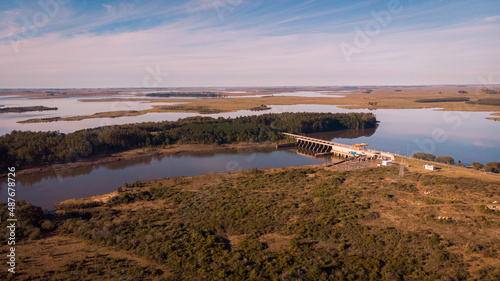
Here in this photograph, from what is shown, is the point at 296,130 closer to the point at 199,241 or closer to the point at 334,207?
the point at 334,207

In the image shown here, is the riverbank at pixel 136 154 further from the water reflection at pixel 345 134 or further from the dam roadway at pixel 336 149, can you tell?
the water reflection at pixel 345 134

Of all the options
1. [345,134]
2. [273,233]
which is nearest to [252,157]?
[273,233]

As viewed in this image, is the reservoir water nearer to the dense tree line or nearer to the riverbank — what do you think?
the riverbank

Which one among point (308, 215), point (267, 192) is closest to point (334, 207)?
point (308, 215)

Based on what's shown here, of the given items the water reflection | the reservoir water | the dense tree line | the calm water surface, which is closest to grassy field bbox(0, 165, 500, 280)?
the dense tree line

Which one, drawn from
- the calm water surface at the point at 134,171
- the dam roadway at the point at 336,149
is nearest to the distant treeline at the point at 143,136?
the calm water surface at the point at 134,171

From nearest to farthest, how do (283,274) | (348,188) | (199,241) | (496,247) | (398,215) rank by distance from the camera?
(283,274)
(496,247)
(199,241)
(398,215)
(348,188)
